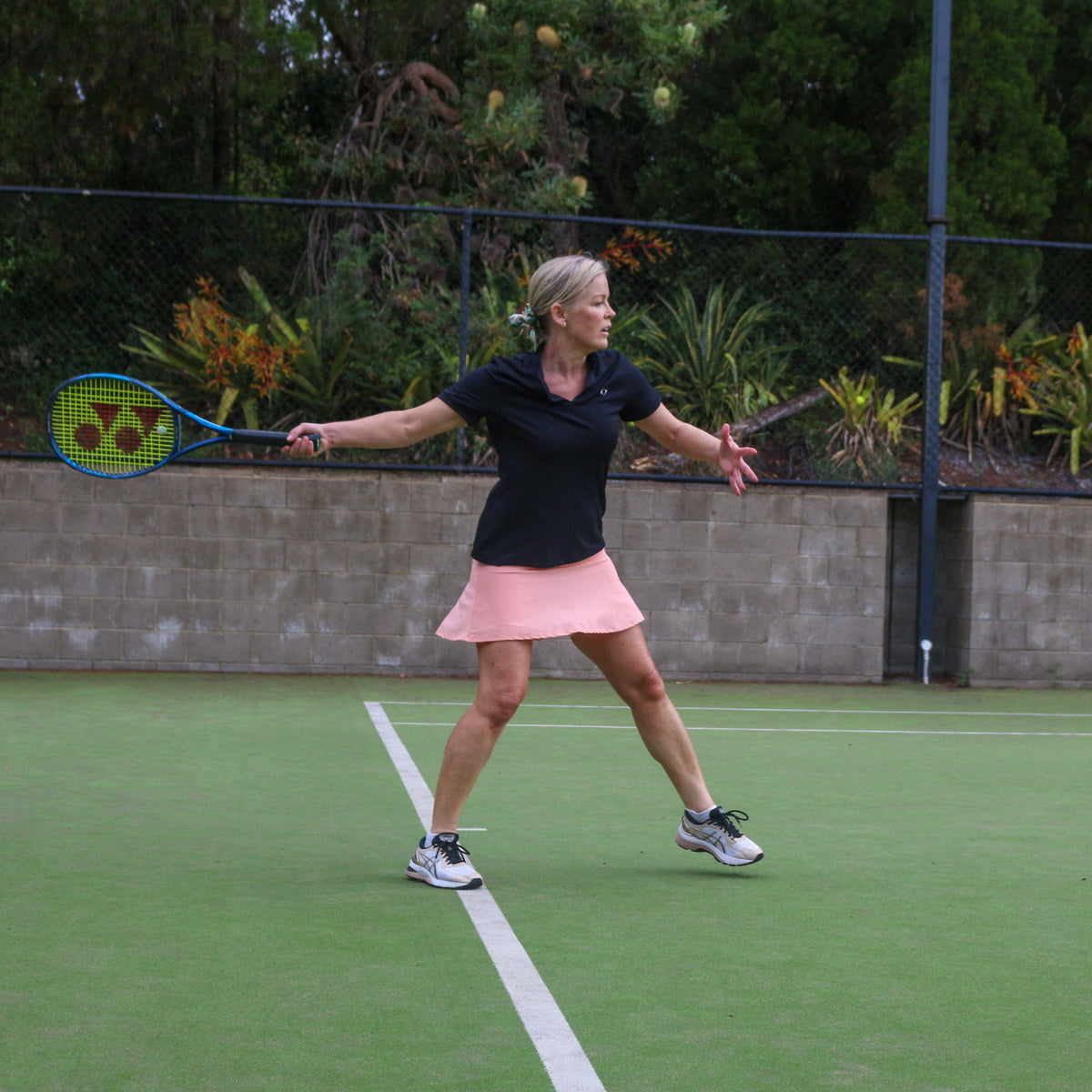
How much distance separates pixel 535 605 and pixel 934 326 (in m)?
7.30

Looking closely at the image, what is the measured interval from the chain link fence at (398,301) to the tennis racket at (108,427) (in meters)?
4.67

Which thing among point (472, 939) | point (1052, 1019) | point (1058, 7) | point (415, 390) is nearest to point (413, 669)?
point (415, 390)

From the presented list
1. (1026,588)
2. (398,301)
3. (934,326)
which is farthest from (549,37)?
(1026,588)

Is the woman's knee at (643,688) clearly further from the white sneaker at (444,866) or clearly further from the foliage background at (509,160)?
the foliage background at (509,160)

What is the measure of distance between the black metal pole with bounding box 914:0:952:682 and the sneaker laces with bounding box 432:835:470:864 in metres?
7.13

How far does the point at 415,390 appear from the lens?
11.8 m

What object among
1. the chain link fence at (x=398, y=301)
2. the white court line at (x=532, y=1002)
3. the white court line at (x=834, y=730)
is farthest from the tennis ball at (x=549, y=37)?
the white court line at (x=532, y=1002)

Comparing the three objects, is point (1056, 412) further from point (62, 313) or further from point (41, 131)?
point (41, 131)

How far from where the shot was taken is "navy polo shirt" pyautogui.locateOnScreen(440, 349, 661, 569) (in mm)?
4852

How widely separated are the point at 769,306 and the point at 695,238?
4.29ft

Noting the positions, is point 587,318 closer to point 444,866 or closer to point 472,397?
point 472,397

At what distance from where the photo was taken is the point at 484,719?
4.87 metres

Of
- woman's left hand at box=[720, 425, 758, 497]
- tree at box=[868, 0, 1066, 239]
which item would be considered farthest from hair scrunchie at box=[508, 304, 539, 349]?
tree at box=[868, 0, 1066, 239]

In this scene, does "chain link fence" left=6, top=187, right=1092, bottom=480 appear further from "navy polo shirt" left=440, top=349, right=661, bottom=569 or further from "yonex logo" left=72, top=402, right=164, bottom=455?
"navy polo shirt" left=440, top=349, right=661, bottom=569
